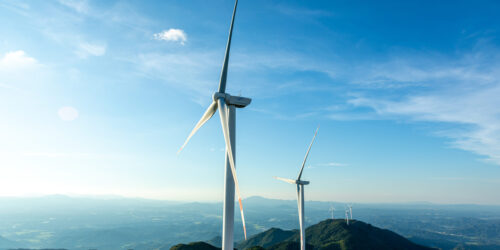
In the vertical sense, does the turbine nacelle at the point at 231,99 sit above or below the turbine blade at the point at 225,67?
below

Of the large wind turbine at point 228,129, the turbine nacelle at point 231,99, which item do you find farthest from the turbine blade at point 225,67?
the turbine nacelle at point 231,99

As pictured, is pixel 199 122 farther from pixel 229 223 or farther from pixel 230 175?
pixel 229 223

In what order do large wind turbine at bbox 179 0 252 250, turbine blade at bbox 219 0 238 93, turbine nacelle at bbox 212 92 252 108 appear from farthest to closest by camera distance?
1. turbine blade at bbox 219 0 238 93
2. turbine nacelle at bbox 212 92 252 108
3. large wind turbine at bbox 179 0 252 250

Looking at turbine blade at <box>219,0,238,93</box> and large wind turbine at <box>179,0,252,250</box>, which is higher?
turbine blade at <box>219,0,238,93</box>

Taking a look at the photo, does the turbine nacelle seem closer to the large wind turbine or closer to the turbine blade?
the large wind turbine

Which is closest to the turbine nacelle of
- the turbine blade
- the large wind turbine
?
the large wind turbine

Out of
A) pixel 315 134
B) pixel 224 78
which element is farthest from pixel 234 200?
pixel 315 134

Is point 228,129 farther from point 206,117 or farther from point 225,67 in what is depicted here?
point 225,67

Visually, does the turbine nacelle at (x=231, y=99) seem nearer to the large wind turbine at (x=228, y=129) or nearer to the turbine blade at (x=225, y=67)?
the large wind turbine at (x=228, y=129)

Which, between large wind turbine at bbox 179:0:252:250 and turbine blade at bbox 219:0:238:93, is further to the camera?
turbine blade at bbox 219:0:238:93
